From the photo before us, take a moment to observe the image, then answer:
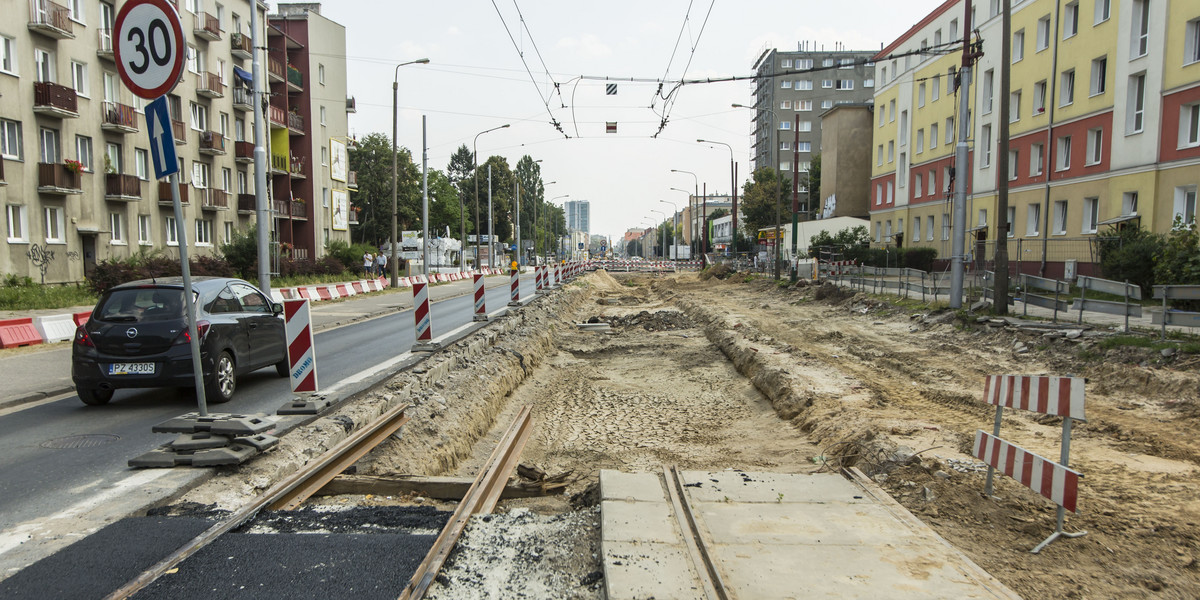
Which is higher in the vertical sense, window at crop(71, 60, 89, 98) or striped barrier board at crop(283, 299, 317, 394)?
window at crop(71, 60, 89, 98)

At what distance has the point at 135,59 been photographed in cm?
557

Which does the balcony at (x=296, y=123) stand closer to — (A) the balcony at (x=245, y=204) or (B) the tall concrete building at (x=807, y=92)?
(A) the balcony at (x=245, y=204)

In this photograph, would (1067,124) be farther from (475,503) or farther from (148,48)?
(148,48)

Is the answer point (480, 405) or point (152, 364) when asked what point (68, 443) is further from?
point (480, 405)

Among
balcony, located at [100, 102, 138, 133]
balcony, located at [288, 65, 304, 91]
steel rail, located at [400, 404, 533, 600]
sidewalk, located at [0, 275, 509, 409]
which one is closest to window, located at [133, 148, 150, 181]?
balcony, located at [100, 102, 138, 133]

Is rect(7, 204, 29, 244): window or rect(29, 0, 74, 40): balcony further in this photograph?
rect(29, 0, 74, 40): balcony

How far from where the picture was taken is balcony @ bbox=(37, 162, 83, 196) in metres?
25.6

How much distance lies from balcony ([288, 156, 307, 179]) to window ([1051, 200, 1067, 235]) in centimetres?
4015

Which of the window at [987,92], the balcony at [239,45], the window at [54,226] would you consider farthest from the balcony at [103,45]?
the window at [987,92]

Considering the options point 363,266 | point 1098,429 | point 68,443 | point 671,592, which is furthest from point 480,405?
point 363,266

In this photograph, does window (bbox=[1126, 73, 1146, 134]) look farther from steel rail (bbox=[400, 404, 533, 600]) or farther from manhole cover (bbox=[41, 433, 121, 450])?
manhole cover (bbox=[41, 433, 121, 450])

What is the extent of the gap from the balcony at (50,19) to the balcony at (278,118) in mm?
15980

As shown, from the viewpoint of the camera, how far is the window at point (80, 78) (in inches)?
1086

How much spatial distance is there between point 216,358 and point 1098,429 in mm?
9962
